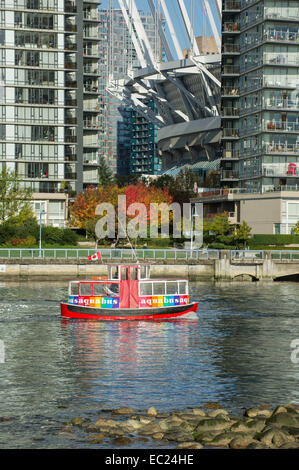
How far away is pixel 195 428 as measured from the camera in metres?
30.8

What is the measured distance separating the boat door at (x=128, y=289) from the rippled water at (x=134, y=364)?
5.80 feet

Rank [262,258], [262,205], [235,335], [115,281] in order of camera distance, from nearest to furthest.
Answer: [235,335] < [115,281] < [262,258] < [262,205]

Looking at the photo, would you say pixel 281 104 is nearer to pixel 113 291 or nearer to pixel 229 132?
pixel 229 132

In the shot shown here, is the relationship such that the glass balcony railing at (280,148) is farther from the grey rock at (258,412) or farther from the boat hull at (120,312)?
the grey rock at (258,412)

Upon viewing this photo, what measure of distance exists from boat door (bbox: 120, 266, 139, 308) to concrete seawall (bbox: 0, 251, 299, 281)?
34128 mm

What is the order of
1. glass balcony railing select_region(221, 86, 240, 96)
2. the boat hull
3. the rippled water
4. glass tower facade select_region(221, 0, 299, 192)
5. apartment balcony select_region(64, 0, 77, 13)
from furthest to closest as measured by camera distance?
apartment balcony select_region(64, 0, 77, 13), glass balcony railing select_region(221, 86, 240, 96), glass tower facade select_region(221, 0, 299, 192), the boat hull, the rippled water

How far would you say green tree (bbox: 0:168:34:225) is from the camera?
402ft

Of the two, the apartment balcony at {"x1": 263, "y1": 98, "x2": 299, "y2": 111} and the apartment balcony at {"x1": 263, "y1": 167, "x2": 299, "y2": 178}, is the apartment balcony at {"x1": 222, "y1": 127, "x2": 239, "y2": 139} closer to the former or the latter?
the apartment balcony at {"x1": 263, "y1": 98, "x2": 299, "y2": 111}

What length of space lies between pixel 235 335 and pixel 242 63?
306 feet

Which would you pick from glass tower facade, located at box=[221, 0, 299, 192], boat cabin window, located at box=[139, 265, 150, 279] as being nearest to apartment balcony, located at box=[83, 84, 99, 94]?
glass tower facade, located at box=[221, 0, 299, 192]

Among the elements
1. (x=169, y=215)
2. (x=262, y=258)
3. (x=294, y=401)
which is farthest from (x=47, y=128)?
(x=294, y=401)

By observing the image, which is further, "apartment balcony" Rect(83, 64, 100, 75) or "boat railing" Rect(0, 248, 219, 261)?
"apartment balcony" Rect(83, 64, 100, 75)

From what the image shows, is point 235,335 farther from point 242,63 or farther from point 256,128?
point 242,63

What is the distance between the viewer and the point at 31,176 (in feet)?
479
